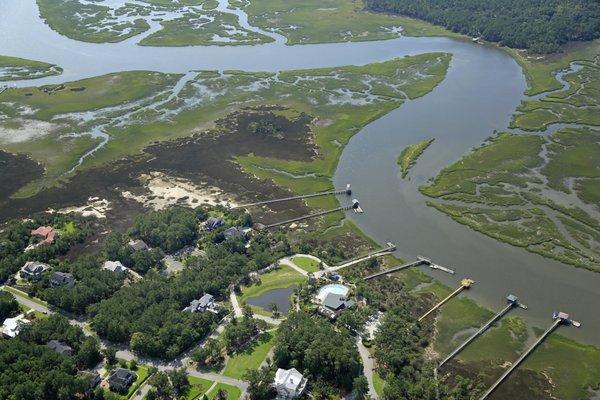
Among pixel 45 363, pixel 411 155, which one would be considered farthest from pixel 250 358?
pixel 411 155

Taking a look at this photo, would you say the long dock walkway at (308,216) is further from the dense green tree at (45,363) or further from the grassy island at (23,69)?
the grassy island at (23,69)

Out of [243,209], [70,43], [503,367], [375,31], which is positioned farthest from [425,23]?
[503,367]

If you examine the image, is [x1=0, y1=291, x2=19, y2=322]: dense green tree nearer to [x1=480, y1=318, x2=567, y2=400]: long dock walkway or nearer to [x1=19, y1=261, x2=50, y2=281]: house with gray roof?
[x1=19, y1=261, x2=50, y2=281]: house with gray roof

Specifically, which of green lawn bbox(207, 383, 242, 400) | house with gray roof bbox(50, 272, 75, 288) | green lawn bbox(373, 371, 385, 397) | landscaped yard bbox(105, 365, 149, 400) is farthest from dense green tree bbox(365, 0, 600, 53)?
landscaped yard bbox(105, 365, 149, 400)

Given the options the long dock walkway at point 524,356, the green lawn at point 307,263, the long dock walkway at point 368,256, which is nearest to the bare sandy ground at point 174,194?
the green lawn at point 307,263

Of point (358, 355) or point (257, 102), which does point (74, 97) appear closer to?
point (257, 102)

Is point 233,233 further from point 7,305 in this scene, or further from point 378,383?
point 378,383
